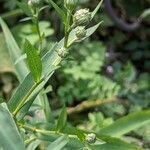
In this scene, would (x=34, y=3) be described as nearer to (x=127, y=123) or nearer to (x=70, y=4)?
(x=70, y=4)

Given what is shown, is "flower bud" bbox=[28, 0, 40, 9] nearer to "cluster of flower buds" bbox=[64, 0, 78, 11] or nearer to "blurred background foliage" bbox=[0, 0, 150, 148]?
"cluster of flower buds" bbox=[64, 0, 78, 11]

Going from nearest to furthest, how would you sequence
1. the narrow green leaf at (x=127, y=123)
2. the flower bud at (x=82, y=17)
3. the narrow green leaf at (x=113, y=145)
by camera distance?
1. the flower bud at (x=82, y=17)
2. the narrow green leaf at (x=113, y=145)
3. the narrow green leaf at (x=127, y=123)

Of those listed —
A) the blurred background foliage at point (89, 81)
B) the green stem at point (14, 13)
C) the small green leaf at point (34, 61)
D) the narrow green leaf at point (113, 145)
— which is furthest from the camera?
the green stem at point (14, 13)

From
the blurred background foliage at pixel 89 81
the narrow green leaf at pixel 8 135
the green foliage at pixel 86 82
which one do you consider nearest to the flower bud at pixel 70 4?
the narrow green leaf at pixel 8 135

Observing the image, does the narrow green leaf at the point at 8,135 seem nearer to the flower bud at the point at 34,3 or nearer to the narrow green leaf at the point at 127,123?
the flower bud at the point at 34,3

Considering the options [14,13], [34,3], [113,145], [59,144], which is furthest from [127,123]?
[14,13]

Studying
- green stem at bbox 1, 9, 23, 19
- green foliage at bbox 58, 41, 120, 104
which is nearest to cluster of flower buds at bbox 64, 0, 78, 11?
green foliage at bbox 58, 41, 120, 104
